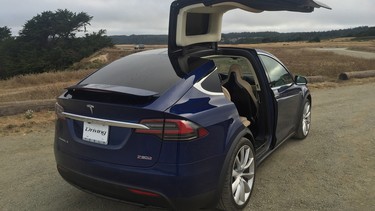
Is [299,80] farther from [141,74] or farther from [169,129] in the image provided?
[169,129]

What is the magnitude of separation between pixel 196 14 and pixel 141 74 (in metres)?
1.16

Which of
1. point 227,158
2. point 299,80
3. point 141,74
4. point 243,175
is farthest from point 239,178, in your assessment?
point 299,80

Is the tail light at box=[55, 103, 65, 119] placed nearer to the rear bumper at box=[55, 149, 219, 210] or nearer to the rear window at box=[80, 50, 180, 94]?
the rear window at box=[80, 50, 180, 94]

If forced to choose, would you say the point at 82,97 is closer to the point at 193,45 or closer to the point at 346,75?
the point at 193,45

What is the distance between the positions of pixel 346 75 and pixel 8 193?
1284cm

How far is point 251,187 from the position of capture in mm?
3613

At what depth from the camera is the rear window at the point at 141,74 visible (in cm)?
307

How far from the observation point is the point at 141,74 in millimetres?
3309

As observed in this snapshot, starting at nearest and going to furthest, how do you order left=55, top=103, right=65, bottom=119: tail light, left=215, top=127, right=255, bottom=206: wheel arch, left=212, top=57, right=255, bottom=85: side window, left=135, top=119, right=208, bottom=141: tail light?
left=135, top=119, right=208, bottom=141: tail light → left=215, top=127, right=255, bottom=206: wheel arch → left=55, top=103, right=65, bottom=119: tail light → left=212, top=57, right=255, bottom=85: side window

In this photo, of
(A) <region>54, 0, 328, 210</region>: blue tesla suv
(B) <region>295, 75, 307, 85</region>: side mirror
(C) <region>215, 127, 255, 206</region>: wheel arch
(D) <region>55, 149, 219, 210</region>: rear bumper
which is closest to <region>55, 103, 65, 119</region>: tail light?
(A) <region>54, 0, 328, 210</region>: blue tesla suv

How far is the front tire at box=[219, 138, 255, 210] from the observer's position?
318cm

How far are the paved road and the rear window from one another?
4.14 feet

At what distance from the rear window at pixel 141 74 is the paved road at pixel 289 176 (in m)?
1.26

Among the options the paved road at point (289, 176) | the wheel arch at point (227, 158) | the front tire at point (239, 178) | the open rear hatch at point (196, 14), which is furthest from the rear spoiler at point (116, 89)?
the paved road at point (289, 176)
